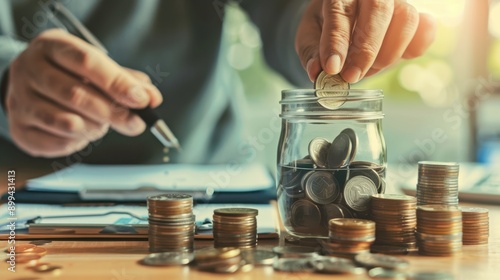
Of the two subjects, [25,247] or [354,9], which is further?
[354,9]

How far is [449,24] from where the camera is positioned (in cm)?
289

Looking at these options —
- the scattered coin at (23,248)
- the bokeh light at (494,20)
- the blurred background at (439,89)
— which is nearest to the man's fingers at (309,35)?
the scattered coin at (23,248)

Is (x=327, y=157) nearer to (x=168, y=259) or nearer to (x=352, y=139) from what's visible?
(x=352, y=139)

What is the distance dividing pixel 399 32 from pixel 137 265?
0.50 m

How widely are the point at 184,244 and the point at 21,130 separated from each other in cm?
45

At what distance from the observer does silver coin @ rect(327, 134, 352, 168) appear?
0.69m

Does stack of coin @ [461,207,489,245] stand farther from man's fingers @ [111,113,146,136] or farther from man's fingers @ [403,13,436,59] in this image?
man's fingers @ [111,113,146,136]

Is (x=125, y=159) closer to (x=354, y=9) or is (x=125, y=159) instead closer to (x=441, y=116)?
(x=354, y=9)

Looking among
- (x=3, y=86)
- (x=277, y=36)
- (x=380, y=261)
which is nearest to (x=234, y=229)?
(x=380, y=261)

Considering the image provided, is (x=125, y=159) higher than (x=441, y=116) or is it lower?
lower

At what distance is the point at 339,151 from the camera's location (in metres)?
0.70

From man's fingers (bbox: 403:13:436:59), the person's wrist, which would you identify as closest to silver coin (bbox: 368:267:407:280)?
man's fingers (bbox: 403:13:436:59)

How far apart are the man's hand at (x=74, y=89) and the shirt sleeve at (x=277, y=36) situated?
693 millimetres

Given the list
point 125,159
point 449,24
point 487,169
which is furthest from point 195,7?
point 449,24
